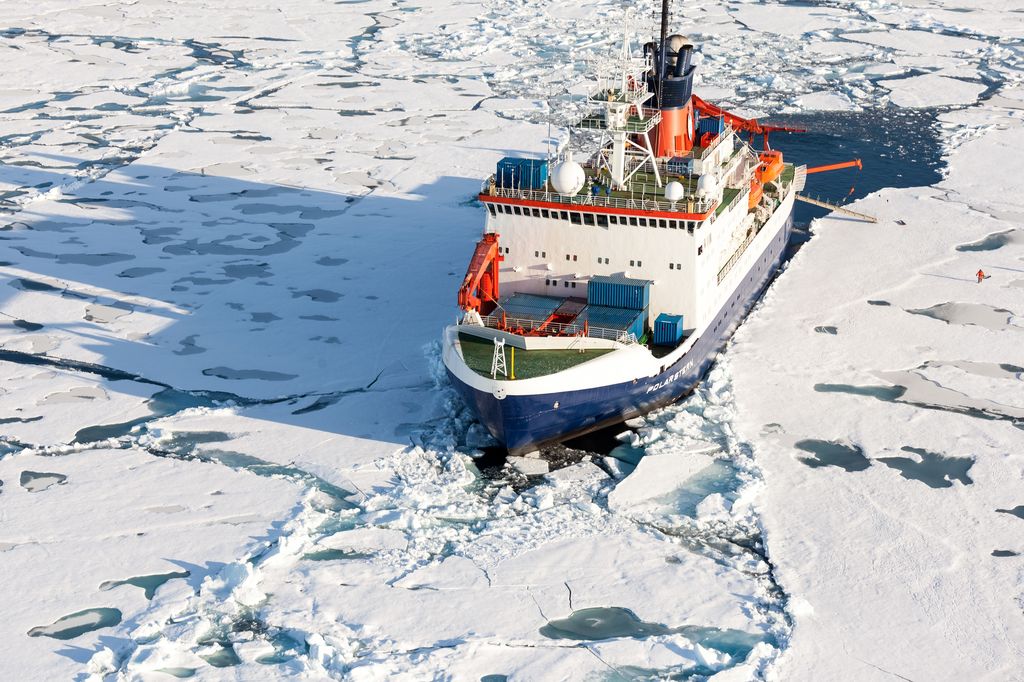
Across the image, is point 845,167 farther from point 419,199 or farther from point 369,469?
point 369,469

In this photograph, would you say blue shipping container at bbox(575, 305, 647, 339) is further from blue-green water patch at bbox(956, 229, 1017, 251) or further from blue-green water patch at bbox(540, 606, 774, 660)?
blue-green water patch at bbox(956, 229, 1017, 251)

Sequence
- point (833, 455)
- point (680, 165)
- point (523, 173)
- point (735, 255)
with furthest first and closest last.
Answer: point (735, 255), point (680, 165), point (523, 173), point (833, 455)

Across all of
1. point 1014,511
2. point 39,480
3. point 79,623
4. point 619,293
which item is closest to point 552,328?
point 619,293

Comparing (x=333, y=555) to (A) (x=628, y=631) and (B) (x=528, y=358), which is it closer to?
(A) (x=628, y=631)

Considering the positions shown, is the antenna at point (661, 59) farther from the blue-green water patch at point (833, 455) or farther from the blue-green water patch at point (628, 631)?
the blue-green water patch at point (628, 631)

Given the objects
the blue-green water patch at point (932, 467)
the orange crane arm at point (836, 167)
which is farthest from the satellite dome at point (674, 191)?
the orange crane arm at point (836, 167)

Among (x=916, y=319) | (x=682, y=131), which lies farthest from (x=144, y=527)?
(x=916, y=319)
